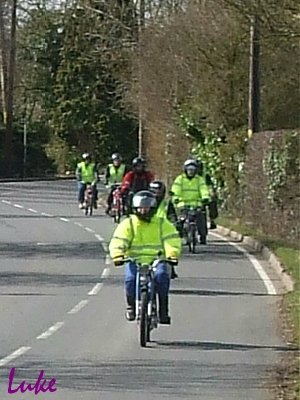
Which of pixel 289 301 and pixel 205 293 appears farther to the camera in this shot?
pixel 205 293

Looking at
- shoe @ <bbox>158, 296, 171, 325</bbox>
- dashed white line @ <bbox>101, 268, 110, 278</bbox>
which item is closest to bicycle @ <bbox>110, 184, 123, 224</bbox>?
dashed white line @ <bbox>101, 268, 110, 278</bbox>

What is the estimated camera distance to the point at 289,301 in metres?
17.0

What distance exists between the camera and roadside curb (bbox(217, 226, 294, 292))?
19516 mm

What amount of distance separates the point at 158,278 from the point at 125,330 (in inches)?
45.6

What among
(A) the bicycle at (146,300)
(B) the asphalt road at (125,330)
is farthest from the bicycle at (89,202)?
(A) the bicycle at (146,300)

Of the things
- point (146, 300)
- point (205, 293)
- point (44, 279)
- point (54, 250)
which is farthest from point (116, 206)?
point (146, 300)

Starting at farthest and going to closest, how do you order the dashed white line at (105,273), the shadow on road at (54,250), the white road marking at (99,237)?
the white road marking at (99,237)
the shadow on road at (54,250)
the dashed white line at (105,273)

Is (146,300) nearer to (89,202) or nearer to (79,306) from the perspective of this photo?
(79,306)

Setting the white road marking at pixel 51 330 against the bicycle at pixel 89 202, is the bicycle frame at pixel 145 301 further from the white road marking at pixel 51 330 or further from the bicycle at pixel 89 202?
the bicycle at pixel 89 202

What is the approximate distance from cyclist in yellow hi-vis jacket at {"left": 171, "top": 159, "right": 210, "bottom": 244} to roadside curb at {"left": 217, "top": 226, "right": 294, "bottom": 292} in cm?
128

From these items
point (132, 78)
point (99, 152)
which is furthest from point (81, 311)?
point (99, 152)

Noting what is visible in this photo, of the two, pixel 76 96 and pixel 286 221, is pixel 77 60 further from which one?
pixel 286 221

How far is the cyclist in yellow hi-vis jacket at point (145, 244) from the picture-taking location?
45.3 feet

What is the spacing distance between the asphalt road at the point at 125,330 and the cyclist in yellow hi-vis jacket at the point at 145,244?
512mm
